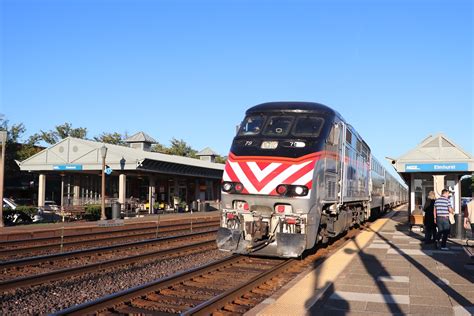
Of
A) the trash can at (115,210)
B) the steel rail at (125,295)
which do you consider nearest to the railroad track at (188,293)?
the steel rail at (125,295)

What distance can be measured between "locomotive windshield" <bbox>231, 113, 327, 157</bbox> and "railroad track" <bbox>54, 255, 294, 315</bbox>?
8.13 ft

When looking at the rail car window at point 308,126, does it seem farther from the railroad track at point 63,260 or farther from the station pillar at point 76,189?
the station pillar at point 76,189

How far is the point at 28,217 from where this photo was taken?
88.3 feet

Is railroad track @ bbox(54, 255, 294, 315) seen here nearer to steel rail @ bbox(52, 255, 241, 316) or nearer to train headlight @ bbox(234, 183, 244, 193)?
steel rail @ bbox(52, 255, 241, 316)

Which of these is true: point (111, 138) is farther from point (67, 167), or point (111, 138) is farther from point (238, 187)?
point (238, 187)

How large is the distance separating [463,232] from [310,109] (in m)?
8.31

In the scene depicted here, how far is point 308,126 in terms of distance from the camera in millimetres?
11219

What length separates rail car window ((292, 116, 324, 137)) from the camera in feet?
36.2

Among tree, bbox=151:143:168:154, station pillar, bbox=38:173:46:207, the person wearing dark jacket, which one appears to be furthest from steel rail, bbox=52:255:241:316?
tree, bbox=151:143:168:154

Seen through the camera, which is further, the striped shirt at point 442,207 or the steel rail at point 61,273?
the striped shirt at point 442,207

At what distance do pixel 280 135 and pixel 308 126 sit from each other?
Result: 718mm

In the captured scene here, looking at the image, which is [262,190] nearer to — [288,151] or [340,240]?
[288,151]

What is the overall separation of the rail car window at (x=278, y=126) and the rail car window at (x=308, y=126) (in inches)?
7.3

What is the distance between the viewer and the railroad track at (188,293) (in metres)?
6.75
